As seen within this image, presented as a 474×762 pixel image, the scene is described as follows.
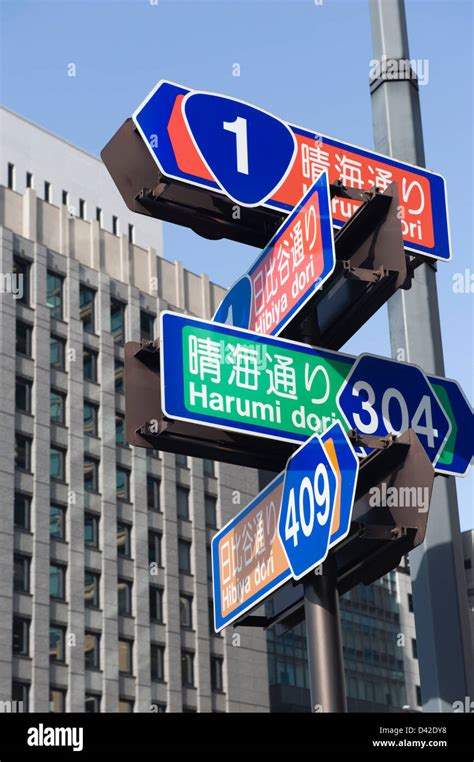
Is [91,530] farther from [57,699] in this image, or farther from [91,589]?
[57,699]

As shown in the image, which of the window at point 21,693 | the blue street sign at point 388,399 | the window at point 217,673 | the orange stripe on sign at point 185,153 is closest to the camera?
the blue street sign at point 388,399

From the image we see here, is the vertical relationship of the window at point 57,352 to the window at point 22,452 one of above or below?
above

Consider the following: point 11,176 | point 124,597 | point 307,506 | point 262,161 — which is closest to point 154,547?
point 124,597

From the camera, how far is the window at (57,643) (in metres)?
57.1

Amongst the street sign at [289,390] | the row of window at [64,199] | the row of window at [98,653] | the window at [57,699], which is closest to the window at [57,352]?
the row of window at [64,199]

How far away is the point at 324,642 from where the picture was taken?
6.02 metres

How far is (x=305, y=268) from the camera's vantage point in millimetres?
6562

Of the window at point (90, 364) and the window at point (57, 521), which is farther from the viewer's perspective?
the window at point (90, 364)

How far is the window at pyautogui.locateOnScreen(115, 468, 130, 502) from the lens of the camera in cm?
6456

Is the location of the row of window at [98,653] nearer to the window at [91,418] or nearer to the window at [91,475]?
the window at [91,475]

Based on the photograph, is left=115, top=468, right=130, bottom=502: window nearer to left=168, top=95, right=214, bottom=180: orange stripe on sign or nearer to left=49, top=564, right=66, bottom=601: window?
left=49, top=564, right=66, bottom=601: window

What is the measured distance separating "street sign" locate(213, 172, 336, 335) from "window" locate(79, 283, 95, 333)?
60.5 metres

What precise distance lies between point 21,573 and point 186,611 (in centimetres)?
1125

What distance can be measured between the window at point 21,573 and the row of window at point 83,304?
1354 centimetres
